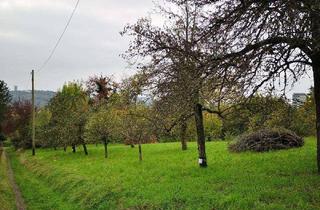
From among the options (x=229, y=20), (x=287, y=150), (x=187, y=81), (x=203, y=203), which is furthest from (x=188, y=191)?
(x=287, y=150)

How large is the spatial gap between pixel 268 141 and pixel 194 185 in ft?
33.6

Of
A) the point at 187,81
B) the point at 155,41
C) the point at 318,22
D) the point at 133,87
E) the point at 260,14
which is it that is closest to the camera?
the point at 318,22

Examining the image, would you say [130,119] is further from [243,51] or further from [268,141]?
[243,51]

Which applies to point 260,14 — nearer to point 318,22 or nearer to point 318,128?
point 318,22

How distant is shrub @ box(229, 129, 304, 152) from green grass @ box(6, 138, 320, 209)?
1.00 meters

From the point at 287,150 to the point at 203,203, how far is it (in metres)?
12.4

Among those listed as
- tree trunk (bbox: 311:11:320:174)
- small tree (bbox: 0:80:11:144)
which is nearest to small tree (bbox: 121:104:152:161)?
tree trunk (bbox: 311:11:320:174)

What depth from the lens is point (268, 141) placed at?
24469 millimetres

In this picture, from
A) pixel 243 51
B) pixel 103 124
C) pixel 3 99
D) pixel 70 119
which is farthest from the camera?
pixel 3 99

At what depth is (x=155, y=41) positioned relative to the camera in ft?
60.4

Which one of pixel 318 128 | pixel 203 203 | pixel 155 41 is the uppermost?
pixel 155 41

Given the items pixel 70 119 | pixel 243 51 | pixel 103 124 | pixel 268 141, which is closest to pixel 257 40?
pixel 243 51

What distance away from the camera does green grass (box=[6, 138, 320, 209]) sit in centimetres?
1227

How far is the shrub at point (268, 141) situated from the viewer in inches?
965
